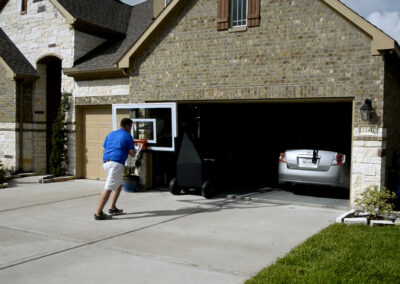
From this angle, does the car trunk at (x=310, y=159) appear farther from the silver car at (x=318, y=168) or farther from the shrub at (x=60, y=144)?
the shrub at (x=60, y=144)

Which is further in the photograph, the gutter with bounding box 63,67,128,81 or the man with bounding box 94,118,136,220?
the gutter with bounding box 63,67,128,81

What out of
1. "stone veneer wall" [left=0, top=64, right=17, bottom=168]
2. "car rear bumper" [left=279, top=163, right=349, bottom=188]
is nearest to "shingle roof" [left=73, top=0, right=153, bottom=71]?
"stone veneer wall" [left=0, top=64, right=17, bottom=168]

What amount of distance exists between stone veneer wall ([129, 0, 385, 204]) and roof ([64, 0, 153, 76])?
1.85 metres

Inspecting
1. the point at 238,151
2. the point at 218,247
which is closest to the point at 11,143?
the point at 238,151

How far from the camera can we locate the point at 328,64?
920 cm

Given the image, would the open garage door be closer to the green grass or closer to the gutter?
the gutter

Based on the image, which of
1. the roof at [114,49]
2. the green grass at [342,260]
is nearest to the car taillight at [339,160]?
the green grass at [342,260]

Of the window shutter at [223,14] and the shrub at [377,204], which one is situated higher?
the window shutter at [223,14]

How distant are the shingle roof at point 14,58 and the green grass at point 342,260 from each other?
11.6m

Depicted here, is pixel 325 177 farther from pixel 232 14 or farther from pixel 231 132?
pixel 231 132

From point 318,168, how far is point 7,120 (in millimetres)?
10516

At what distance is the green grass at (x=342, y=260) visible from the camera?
4.89m

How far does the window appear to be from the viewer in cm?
1025

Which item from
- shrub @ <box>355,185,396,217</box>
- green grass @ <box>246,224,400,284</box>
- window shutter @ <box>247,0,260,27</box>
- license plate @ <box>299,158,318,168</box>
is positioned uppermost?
window shutter @ <box>247,0,260,27</box>
